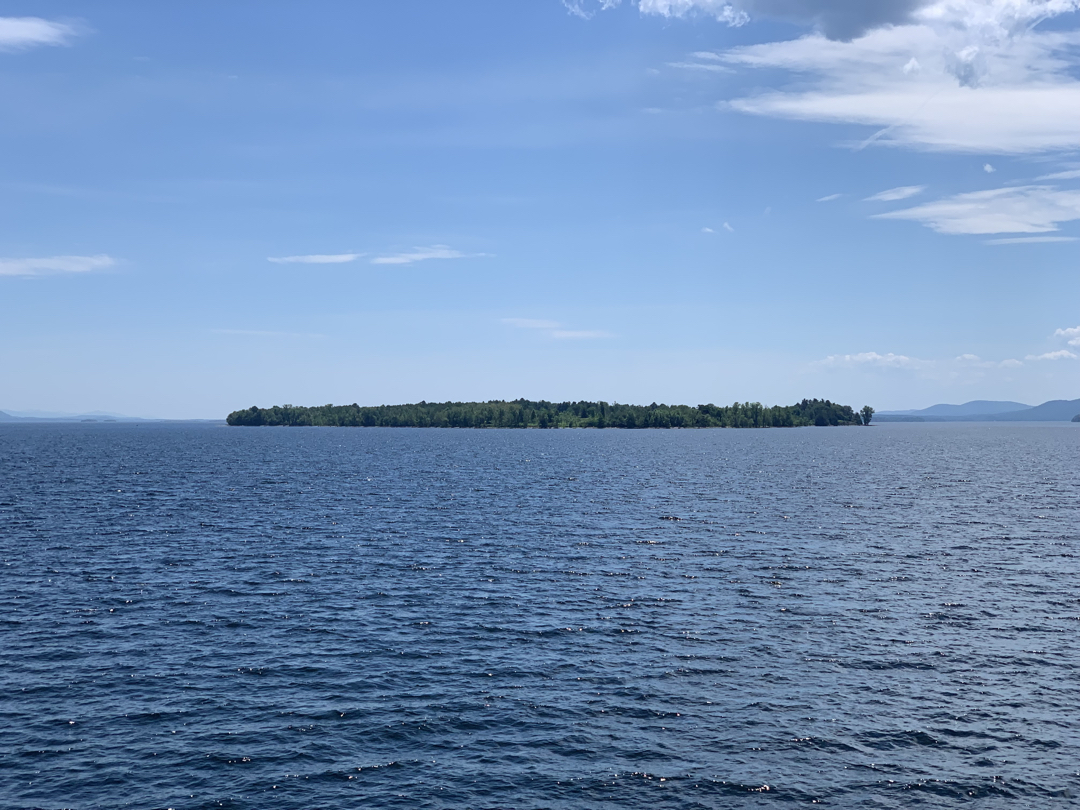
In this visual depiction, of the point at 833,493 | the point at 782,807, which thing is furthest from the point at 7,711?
the point at 833,493

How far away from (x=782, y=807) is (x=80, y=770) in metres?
27.7

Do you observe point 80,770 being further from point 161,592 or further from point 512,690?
point 161,592

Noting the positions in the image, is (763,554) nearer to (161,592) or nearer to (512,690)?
(512,690)

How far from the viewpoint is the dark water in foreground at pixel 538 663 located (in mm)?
31312

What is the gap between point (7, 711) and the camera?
120ft

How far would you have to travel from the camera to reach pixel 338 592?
196 feet

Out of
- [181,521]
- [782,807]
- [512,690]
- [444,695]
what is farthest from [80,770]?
[181,521]

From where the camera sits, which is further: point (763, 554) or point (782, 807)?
point (763, 554)

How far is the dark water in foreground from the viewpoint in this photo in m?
31.3

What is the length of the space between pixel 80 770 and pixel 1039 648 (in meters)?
49.9

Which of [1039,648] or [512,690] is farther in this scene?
[1039,648]

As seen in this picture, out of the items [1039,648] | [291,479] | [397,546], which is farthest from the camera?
[291,479]

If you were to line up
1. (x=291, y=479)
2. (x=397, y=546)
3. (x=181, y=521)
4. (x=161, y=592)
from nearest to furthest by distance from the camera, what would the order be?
(x=161, y=592)
(x=397, y=546)
(x=181, y=521)
(x=291, y=479)

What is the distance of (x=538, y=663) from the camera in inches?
1734
